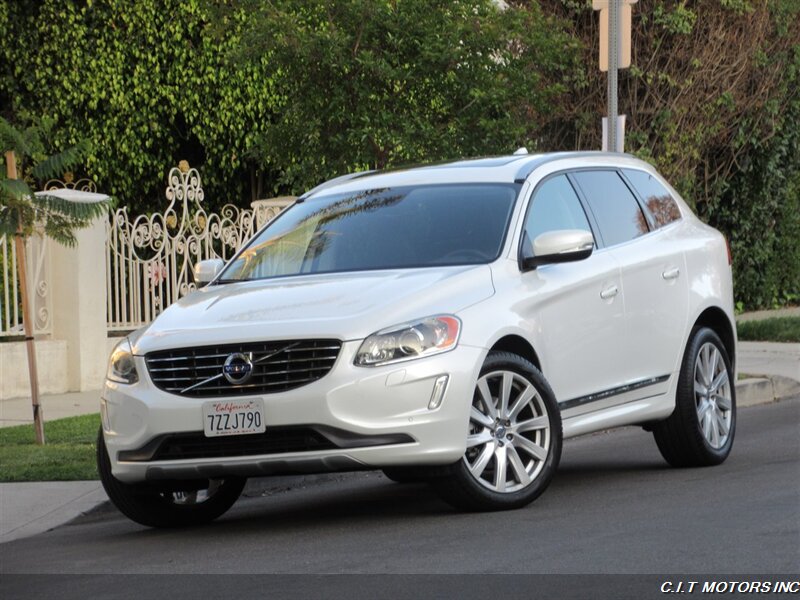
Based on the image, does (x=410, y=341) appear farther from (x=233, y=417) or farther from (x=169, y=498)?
(x=169, y=498)

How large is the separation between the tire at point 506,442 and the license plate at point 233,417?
0.89 metres

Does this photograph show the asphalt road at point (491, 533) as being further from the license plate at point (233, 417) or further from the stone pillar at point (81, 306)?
the stone pillar at point (81, 306)

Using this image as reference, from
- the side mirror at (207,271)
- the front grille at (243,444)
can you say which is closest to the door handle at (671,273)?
the side mirror at (207,271)

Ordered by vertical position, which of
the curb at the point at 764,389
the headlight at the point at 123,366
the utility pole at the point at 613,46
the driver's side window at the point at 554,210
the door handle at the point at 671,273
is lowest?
the curb at the point at 764,389

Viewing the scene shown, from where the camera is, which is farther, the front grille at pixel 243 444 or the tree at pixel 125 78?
the tree at pixel 125 78

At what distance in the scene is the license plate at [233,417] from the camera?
743 cm

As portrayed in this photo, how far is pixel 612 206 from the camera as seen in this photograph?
9.49 meters

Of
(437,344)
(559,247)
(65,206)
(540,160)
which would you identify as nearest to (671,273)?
(540,160)

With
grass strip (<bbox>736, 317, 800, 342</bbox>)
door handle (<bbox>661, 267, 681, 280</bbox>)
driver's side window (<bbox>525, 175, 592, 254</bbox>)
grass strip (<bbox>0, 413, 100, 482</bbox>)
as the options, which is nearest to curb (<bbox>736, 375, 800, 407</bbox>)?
grass strip (<bbox>736, 317, 800, 342</bbox>)

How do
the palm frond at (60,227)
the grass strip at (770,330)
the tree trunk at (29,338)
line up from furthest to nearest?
1. the grass strip at (770,330)
2. the palm frond at (60,227)
3. the tree trunk at (29,338)

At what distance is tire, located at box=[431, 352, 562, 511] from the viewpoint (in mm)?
7664

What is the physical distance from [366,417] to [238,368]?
632mm

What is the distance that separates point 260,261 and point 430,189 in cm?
100

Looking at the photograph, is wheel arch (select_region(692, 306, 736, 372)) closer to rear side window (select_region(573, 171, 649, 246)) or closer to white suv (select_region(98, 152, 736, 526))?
white suv (select_region(98, 152, 736, 526))
